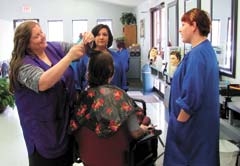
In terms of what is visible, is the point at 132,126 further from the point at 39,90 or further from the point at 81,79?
the point at 81,79

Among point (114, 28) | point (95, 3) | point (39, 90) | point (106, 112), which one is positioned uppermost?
point (95, 3)

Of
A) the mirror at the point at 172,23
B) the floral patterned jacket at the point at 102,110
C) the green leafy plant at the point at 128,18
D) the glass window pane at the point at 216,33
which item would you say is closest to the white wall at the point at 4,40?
the green leafy plant at the point at 128,18

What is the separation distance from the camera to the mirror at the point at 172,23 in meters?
6.06

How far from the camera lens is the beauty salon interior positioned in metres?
2.99

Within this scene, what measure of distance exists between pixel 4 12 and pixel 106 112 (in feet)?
38.2

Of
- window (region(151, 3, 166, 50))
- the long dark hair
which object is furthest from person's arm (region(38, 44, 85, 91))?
window (region(151, 3, 166, 50))

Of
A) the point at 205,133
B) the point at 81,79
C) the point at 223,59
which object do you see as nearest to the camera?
the point at 205,133

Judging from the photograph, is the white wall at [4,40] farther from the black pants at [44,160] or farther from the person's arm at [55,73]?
the person's arm at [55,73]

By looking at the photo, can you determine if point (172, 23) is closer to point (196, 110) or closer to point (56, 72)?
point (196, 110)

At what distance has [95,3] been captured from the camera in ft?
39.5

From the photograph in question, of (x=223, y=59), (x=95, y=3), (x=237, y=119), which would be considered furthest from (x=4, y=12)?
(x=237, y=119)

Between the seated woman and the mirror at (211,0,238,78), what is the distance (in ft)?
7.28

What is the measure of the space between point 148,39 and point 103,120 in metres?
8.32

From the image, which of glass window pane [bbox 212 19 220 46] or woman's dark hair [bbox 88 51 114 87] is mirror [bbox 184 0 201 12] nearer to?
glass window pane [bbox 212 19 220 46]
